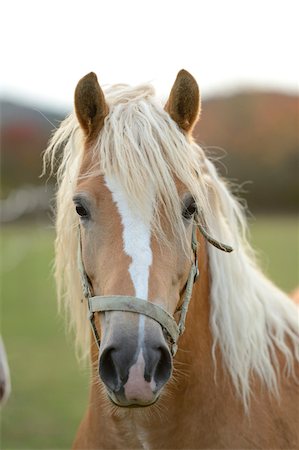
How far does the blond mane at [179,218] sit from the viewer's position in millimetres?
2748

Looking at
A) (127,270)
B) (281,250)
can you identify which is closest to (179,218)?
(127,270)

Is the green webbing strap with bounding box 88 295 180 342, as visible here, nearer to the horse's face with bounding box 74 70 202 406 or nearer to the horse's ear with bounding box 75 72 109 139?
the horse's face with bounding box 74 70 202 406

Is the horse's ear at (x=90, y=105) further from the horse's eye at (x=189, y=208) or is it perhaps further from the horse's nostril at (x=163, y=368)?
the horse's nostril at (x=163, y=368)

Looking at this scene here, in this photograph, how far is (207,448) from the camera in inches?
113

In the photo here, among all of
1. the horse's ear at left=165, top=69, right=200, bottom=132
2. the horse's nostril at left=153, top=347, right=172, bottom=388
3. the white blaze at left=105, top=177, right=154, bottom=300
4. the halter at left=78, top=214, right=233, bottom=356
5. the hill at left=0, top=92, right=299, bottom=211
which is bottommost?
the hill at left=0, top=92, right=299, bottom=211

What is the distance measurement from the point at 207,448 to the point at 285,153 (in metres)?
43.0

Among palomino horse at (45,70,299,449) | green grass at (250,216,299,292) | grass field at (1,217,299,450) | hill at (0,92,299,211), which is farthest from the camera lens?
hill at (0,92,299,211)

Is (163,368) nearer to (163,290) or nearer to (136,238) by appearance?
(163,290)

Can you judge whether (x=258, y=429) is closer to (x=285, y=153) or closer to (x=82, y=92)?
(x=82, y=92)

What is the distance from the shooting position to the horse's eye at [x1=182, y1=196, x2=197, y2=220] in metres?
2.74

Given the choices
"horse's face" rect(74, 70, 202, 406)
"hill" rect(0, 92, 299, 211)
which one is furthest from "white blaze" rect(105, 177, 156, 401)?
"hill" rect(0, 92, 299, 211)

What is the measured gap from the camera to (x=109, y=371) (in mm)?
2436

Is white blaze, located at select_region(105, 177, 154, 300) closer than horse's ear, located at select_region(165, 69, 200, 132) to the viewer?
Yes

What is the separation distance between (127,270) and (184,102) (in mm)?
814
